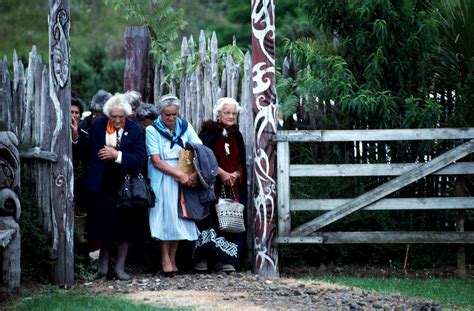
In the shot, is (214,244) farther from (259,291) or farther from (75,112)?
(75,112)

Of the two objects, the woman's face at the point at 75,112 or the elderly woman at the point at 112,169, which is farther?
the woman's face at the point at 75,112

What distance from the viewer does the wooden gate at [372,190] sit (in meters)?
11.8

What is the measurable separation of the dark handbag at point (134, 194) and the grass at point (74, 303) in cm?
112

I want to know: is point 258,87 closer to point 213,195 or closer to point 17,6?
point 213,195

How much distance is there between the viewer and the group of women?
11305 mm

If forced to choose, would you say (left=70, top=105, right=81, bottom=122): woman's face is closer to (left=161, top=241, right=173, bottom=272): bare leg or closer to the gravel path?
(left=161, top=241, right=173, bottom=272): bare leg

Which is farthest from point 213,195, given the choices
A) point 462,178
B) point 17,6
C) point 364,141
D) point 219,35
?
point 17,6

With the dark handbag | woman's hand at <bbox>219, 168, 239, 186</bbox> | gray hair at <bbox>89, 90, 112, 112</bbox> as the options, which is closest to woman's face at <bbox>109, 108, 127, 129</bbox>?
the dark handbag

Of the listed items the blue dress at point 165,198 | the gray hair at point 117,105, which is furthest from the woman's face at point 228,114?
the gray hair at point 117,105

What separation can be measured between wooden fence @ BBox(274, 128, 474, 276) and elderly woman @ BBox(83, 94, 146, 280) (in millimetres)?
1620

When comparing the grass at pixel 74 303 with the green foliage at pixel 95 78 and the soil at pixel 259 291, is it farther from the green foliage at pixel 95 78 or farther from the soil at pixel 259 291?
the green foliage at pixel 95 78

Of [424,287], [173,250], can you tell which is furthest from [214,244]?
[424,287]

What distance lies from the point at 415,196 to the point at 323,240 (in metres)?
1.53

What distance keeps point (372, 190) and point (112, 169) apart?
2784 millimetres
